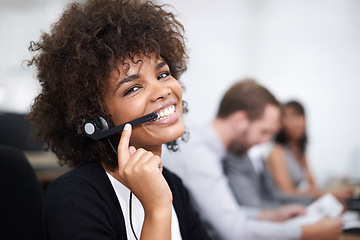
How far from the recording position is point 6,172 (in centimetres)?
88

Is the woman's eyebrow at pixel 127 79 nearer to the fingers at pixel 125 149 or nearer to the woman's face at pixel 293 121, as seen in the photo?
the fingers at pixel 125 149

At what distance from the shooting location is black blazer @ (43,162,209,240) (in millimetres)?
695

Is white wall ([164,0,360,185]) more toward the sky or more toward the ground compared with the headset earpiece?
more toward the sky

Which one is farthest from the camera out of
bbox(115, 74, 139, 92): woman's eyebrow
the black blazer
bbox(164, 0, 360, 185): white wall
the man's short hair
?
bbox(164, 0, 360, 185): white wall

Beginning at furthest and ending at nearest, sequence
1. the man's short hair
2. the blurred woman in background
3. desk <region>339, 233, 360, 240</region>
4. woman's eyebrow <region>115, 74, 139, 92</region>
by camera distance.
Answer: the blurred woman in background, the man's short hair, desk <region>339, 233, 360, 240</region>, woman's eyebrow <region>115, 74, 139, 92</region>

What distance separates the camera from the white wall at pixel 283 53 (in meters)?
3.52

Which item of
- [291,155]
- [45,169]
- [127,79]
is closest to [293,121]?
[291,155]

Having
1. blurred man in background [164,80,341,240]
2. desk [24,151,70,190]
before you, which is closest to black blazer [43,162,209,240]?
blurred man in background [164,80,341,240]

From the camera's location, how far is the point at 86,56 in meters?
0.80

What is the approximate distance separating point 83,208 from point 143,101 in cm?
26

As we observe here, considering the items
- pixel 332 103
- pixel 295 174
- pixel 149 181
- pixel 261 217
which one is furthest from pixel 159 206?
pixel 332 103

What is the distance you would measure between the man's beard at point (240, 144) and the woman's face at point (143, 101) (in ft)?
3.46

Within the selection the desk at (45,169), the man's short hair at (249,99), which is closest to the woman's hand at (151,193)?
the man's short hair at (249,99)

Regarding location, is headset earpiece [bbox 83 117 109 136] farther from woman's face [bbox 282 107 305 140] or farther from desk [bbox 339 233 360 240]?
woman's face [bbox 282 107 305 140]
